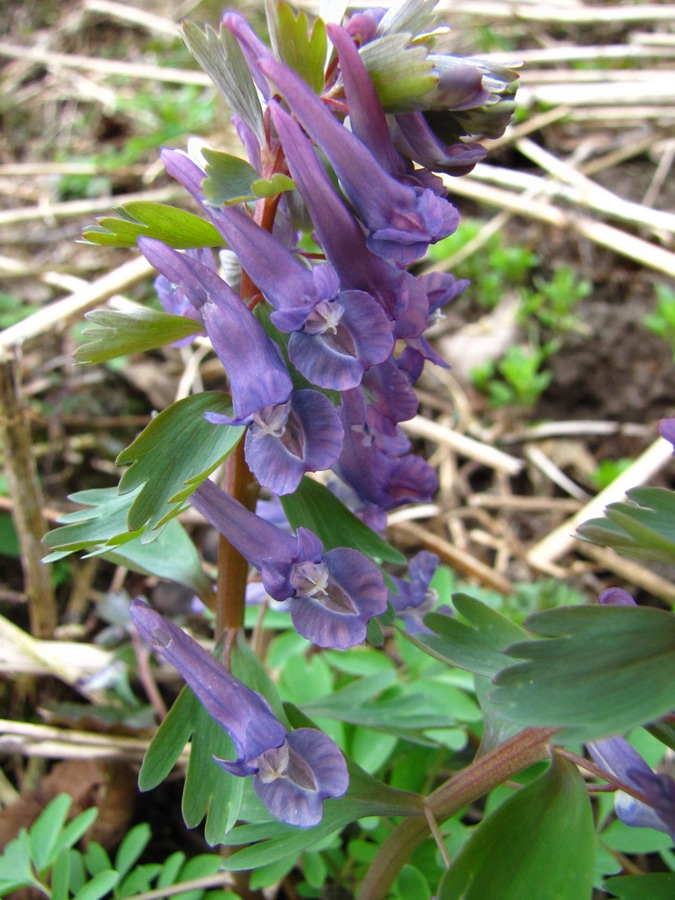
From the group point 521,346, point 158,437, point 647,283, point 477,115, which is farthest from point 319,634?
point 647,283

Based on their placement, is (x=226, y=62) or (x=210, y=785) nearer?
(x=226, y=62)

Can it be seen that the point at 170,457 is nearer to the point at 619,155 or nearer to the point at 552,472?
the point at 552,472

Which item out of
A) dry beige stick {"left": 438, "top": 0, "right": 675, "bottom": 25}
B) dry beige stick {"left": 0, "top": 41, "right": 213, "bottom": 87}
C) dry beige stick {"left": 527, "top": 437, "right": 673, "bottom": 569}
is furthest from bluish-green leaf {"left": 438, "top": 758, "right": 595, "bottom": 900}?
dry beige stick {"left": 438, "top": 0, "right": 675, "bottom": 25}

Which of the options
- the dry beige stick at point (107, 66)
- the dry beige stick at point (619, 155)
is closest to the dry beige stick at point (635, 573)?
the dry beige stick at point (619, 155)

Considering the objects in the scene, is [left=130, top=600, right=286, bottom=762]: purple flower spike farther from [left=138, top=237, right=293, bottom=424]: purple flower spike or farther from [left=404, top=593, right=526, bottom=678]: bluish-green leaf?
[left=138, top=237, right=293, bottom=424]: purple flower spike

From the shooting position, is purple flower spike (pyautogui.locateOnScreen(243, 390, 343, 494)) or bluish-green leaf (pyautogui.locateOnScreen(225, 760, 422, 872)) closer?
purple flower spike (pyautogui.locateOnScreen(243, 390, 343, 494))

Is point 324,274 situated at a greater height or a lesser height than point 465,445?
greater

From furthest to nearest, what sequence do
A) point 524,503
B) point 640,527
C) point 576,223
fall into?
point 576,223
point 524,503
point 640,527

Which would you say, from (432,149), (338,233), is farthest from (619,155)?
(338,233)
